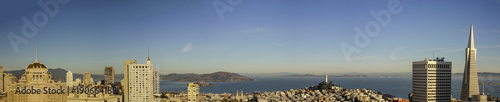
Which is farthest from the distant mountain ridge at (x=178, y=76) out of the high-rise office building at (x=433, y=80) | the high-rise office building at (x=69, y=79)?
the high-rise office building at (x=433, y=80)

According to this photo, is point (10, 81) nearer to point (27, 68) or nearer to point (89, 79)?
point (27, 68)

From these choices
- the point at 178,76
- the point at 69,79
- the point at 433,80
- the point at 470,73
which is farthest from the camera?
the point at 178,76

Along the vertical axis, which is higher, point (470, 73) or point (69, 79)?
point (470, 73)

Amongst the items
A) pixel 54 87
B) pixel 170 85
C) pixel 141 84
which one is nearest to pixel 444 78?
pixel 141 84

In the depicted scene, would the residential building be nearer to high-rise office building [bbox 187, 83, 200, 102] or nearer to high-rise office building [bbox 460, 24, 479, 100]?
high-rise office building [bbox 187, 83, 200, 102]

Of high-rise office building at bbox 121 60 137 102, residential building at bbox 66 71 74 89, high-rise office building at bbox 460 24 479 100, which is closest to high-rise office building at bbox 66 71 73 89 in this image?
residential building at bbox 66 71 74 89

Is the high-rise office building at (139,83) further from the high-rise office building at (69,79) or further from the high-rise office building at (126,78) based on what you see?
the high-rise office building at (69,79)

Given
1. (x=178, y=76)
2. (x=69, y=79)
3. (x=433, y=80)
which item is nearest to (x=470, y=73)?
(x=433, y=80)

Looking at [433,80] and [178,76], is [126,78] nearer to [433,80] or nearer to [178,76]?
[433,80]
